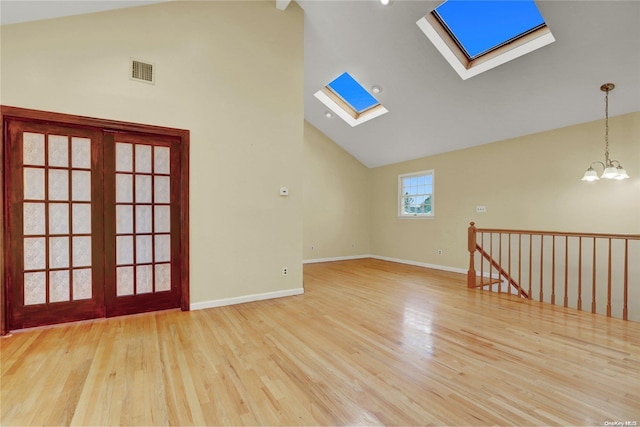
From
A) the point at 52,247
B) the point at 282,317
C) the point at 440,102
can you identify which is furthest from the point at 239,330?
the point at 440,102

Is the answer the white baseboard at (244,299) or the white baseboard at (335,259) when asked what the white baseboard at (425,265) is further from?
the white baseboard at (244,299)

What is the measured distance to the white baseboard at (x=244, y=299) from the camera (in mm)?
3406

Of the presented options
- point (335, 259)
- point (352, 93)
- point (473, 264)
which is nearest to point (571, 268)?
point (473, 264)

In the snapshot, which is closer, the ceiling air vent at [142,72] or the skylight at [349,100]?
the ceiling air vent at [142,72]

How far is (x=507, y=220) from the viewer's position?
523 centimetres

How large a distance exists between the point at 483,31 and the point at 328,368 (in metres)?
4.54

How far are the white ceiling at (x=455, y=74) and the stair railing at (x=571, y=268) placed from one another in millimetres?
1886

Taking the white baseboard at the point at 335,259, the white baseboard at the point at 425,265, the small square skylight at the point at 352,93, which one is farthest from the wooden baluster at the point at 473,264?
the white baseboard at the point at 335,259

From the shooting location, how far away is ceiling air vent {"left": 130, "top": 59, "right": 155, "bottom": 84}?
308 centimetres

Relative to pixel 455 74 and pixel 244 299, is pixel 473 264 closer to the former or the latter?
pixel 455 74

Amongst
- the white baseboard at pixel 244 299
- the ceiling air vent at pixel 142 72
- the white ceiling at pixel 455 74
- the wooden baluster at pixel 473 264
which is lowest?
the white baseboard at pixel 244 299

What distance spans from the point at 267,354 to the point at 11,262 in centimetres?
259

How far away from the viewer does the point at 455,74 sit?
14.0 feet

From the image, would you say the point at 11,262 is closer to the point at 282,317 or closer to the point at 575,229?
the point at 282,317
